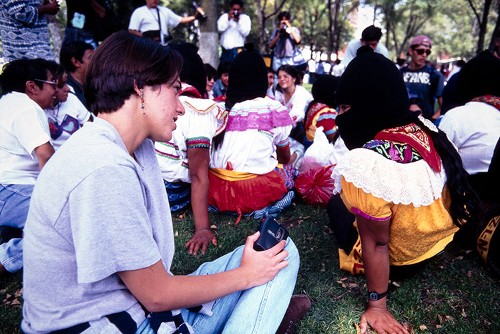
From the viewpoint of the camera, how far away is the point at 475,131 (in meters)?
3.24

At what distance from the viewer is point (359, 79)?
2334 mm

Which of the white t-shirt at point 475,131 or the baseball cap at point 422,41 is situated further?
the baseball cap at point 422,41

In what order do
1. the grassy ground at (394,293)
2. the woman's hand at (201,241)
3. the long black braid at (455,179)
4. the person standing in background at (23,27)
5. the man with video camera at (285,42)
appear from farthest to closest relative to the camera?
the man with video camera at (285,42), the person standing in background at (23,27), the woman's hand at (201,241), the grassy ground at (394,293), the long black braid at (455,179)

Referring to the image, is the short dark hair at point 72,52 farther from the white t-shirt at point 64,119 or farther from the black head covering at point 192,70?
the black head covering at point 192,70

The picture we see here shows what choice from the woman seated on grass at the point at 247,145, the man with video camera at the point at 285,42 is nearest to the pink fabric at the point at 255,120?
the woman seated on grass at the point at 247,145

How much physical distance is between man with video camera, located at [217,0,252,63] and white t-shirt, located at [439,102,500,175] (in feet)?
19.4

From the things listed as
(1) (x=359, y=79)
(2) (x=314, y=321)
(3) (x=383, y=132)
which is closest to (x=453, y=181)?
(3) (x=383, y=132)

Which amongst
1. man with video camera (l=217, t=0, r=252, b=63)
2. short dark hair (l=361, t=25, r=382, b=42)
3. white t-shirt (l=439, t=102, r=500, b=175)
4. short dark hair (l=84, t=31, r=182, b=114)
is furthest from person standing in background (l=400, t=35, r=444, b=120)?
short dark hair (l=84, t=31, r=182, b=114)

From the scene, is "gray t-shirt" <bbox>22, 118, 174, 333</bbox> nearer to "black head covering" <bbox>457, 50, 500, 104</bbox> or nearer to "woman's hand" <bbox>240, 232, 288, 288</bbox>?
"woman's hand" <bbox>240, 232, 288, 288</bbox>

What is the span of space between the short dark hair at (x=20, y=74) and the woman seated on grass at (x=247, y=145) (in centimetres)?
166

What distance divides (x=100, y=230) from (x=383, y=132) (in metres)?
1.69

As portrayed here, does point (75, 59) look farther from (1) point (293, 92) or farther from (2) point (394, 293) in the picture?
(2) point (394, 293)

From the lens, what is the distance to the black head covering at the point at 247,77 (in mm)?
3572

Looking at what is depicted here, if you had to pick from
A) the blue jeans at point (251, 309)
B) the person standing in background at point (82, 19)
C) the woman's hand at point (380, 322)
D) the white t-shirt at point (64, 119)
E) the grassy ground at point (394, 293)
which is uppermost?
the person standing in background at point (82, 19)
